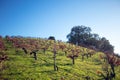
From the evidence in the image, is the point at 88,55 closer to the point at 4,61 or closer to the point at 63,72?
the point at 63,72

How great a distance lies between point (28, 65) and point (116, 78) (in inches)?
1077

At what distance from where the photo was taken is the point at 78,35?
444ft

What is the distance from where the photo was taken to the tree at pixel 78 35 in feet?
435

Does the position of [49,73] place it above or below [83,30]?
below

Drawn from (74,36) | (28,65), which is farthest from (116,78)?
(74,36)

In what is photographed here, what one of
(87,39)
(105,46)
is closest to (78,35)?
(87,39)

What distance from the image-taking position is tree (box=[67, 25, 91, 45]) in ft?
435

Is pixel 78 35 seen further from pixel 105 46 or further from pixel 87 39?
pixel 105 46

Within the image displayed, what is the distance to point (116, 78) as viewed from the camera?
178ft

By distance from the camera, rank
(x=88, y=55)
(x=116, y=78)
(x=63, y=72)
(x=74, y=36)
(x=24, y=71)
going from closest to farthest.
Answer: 1. (x=24, y=71)
2. (x=63, y=72)
3. (x=116, y=78)
4. (x=88, y=55)
5. (x=74, y=36)

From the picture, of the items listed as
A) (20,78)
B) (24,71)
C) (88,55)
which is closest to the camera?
(20,78)

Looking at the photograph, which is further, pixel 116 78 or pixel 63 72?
pixel 116 78

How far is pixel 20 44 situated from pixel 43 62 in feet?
69.6

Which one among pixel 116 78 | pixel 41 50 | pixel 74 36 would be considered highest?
pixel 74 36
